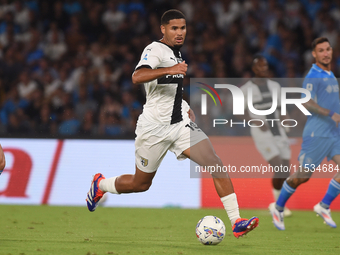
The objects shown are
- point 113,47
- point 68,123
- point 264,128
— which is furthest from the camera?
point 113,47

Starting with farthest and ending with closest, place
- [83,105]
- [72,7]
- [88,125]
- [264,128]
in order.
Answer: [72,7] → [83,105] → [88,125] → [264,128]

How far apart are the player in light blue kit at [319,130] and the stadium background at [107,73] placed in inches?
73.7

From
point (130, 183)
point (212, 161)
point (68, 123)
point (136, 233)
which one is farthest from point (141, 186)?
point (68, 123)

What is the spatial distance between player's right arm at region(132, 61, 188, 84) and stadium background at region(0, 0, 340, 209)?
4.32 m

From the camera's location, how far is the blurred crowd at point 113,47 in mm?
11672

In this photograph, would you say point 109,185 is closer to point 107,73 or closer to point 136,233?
point 136,233

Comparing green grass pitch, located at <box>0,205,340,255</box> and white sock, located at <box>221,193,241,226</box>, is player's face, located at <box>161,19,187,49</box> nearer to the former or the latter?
white sock, located at <box>221,193,241,226</box>

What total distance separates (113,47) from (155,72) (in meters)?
8.44

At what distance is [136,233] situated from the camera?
6.45 meters

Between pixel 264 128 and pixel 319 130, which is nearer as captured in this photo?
pixel 319 130

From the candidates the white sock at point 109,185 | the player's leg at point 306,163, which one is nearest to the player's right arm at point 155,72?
the white sock at point 109,185

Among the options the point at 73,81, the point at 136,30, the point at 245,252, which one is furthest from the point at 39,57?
the point at 245,252

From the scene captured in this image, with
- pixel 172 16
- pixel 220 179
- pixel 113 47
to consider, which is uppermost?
pixel 172 16

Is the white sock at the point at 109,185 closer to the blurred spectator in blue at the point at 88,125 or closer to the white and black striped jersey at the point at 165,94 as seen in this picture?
the white and black striped jersey at the point at 165,94
